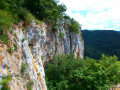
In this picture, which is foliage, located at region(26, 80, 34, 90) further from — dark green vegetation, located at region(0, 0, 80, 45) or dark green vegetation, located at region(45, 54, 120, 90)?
dark green vegetation, located at region(45, 54, 120, 90)

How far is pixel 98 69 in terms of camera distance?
12.7m

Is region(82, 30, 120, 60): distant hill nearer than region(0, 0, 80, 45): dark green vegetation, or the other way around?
region(0, 0, 80, 45): dark green vegetation

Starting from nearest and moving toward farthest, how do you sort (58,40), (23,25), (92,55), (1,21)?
(1,21)
(23,25)
(58,40)
(92,55)

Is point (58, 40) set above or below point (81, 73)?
above

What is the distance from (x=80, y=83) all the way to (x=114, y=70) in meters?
5.65

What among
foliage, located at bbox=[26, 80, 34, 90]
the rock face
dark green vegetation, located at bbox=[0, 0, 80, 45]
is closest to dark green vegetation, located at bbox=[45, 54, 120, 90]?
the rock face

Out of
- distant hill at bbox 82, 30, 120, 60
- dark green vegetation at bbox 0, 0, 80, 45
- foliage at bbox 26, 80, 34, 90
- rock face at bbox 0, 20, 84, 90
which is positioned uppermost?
dark green vegetation at bbox 0, 0, 80, 45

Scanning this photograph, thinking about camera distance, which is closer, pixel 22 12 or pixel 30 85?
pixel 30 85

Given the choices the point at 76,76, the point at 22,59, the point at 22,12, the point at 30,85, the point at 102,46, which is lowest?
the point at 102,46

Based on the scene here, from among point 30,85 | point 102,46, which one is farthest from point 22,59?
point 102,46

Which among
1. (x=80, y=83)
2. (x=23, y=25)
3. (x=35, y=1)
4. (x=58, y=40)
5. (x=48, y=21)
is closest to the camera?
(x=23, y=25)

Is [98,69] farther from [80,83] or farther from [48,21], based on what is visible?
[48,21]

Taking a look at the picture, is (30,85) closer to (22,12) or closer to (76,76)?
(22,12)

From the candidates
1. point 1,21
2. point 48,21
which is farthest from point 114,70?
point 1,21
